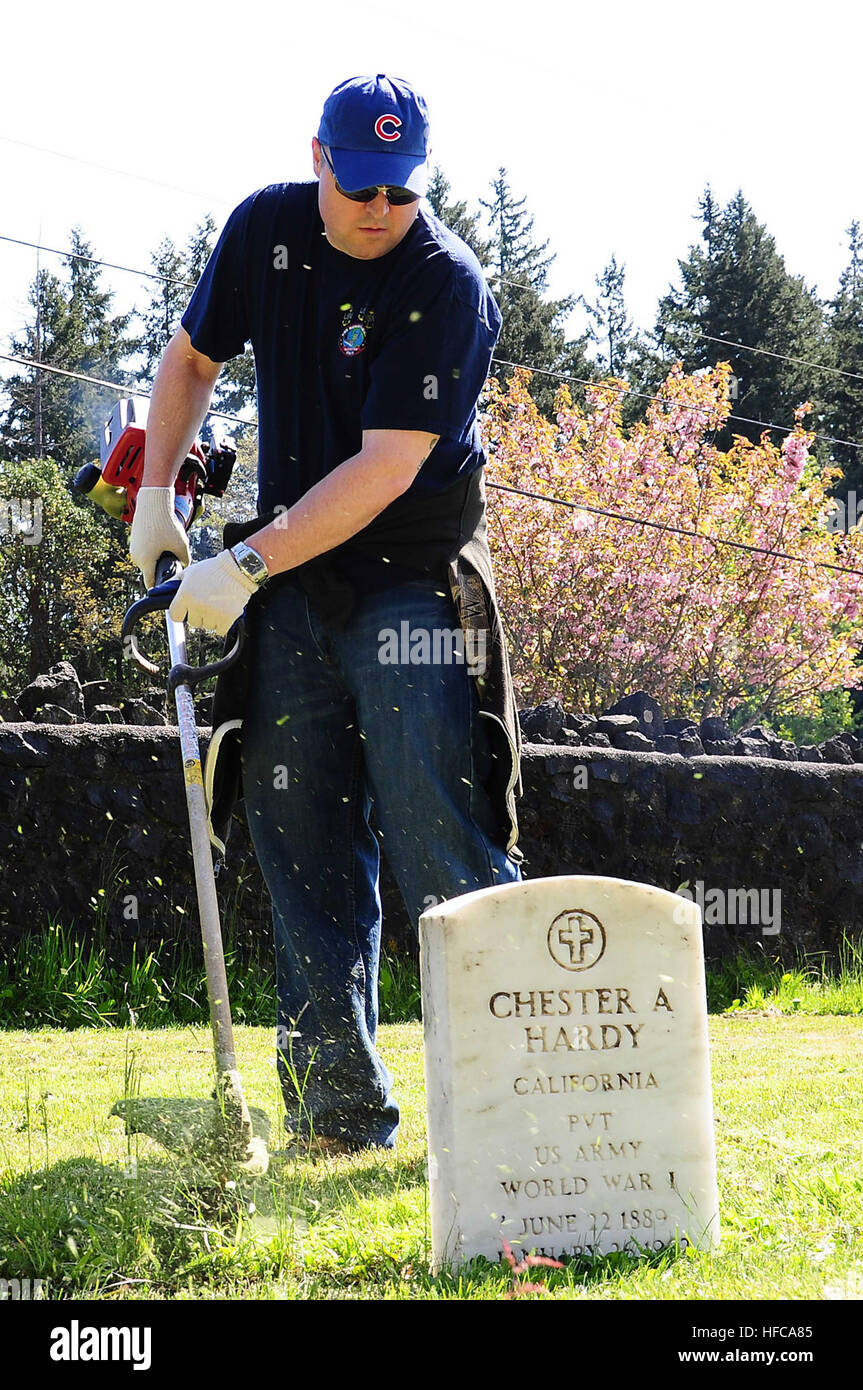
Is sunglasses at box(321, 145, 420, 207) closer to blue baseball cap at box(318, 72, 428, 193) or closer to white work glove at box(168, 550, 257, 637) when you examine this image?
blue baseball cap at box(318, 72, 428, 193)

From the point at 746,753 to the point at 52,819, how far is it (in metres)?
3.92

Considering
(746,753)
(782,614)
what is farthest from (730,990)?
(782,614)

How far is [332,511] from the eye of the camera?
2.68 metres

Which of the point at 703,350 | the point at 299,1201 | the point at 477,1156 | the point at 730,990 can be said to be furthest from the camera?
the point at 703,350

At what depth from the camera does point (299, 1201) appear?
2.49 m

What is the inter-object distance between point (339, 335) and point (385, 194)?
1.03 ft

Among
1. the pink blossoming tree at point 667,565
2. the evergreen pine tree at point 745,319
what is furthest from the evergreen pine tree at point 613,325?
the pink blossoming tree at point 667,565

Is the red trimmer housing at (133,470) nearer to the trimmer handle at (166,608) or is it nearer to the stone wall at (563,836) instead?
the trimmer handle at (166,608)

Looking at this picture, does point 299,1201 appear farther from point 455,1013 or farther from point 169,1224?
point 455,1013

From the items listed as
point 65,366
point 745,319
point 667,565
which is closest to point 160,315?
point 65,366

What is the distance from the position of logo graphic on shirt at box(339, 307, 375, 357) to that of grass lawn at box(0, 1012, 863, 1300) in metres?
1.71

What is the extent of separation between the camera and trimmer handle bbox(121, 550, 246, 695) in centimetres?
277

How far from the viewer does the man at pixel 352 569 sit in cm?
273

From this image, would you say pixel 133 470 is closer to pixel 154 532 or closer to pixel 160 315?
pixel 154 532
